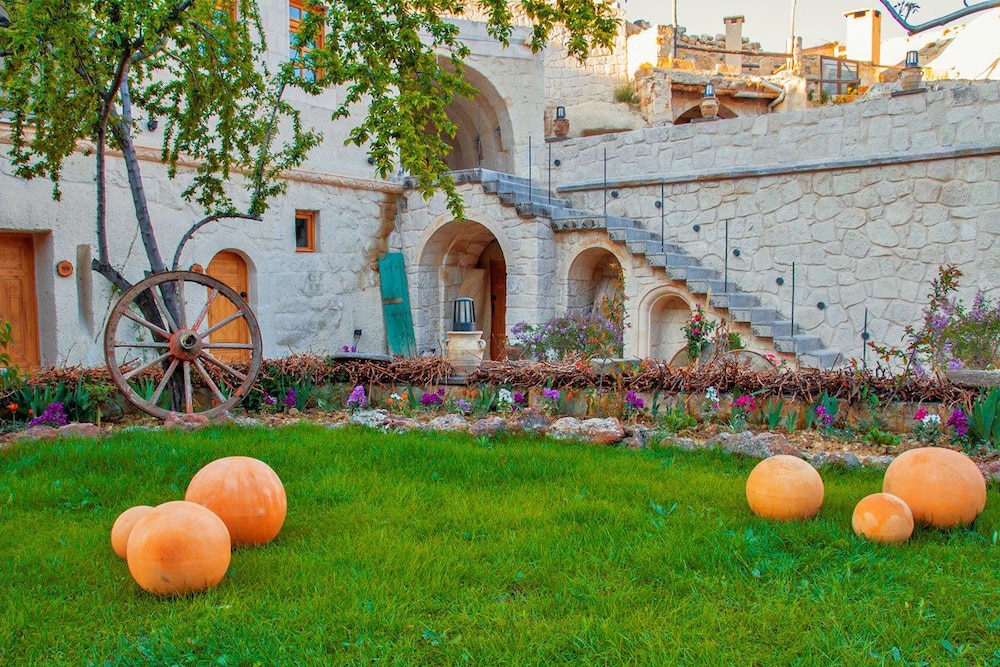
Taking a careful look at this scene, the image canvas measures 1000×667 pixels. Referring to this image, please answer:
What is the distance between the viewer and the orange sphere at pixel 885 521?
3180 millimetres

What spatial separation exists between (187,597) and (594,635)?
1.41 m

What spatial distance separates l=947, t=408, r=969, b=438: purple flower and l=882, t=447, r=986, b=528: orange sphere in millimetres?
1711

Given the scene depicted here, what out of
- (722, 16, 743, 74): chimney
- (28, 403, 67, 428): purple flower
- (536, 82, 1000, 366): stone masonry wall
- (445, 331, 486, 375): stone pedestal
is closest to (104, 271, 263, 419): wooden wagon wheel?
(28, 403, 67, 428): purple flower

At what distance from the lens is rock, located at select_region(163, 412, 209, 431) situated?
5.52 meters

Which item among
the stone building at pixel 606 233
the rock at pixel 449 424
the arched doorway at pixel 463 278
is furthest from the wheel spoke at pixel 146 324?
the arched doorway at pixel 463 278

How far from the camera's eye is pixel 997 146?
28.6ft

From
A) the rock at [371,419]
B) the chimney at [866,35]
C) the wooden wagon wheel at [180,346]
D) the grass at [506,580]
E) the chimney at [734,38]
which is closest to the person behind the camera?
the grass at [506,580]

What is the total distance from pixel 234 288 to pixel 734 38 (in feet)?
62.9

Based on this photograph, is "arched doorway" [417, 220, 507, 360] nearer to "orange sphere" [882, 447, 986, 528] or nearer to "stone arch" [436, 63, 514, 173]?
"stone arch" [436, 63, 514, 173]

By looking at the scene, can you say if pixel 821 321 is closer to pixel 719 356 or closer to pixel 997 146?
pixel 997 146

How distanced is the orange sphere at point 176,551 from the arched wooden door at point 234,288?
7413 millimetres

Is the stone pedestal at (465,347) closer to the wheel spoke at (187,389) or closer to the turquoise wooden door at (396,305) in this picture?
the wheel spoke at (187,389)

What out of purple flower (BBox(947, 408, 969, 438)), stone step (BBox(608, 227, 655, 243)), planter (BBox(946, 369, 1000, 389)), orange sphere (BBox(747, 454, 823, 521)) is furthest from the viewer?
stone step (BBox(608, 227, 655, 243))

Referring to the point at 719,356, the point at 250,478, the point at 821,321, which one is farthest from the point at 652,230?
the point at 250,478
